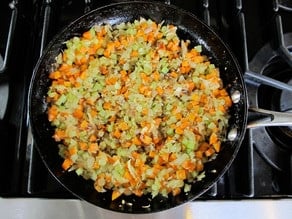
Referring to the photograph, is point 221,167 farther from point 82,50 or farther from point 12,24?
point 12,24

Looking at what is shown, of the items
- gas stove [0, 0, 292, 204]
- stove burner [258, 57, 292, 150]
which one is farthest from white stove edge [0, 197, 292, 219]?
stove burner [258, 57, 292, 150]

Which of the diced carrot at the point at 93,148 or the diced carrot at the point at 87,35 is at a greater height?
the diced carrot at the point at 87,35

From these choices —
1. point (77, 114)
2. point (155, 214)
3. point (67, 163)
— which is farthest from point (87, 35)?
point (155, 214)

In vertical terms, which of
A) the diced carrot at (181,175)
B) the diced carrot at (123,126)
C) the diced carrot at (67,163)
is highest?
the diced carrot at (123,126)

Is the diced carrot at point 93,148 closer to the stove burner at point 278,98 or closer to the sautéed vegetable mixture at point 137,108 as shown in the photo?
the sautéed vegetable mixture at point 137,108

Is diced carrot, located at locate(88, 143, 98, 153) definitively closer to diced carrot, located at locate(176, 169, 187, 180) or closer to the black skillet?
the black skillet

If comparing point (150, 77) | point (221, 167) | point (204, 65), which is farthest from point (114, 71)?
point (221, 167)

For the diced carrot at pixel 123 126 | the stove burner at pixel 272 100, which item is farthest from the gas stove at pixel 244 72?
the diced carrot at pixel 123 126
